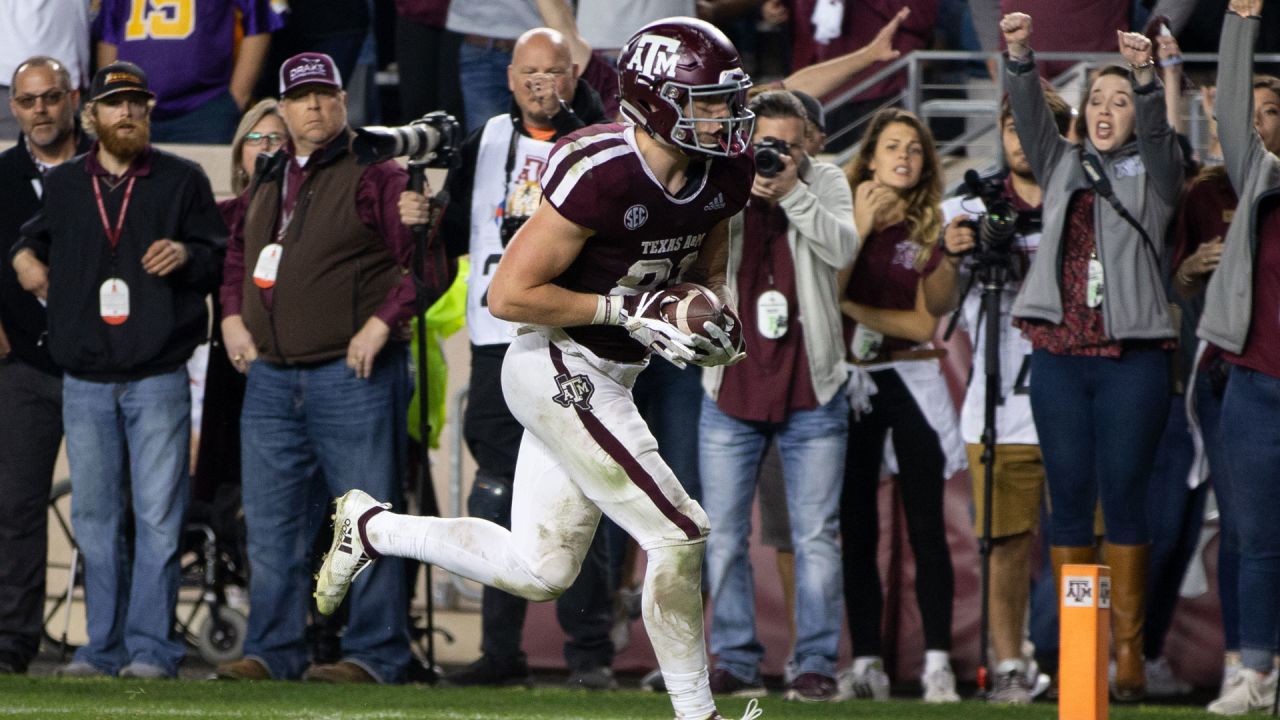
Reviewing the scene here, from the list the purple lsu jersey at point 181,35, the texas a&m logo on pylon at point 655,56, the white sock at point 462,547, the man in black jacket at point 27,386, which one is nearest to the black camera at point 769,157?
the texas a&m logo on pylon at point 655,56

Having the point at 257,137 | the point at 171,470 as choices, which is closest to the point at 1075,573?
the point at 171,470

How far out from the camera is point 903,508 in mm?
7422

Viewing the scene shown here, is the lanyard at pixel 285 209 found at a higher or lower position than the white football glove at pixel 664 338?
higher

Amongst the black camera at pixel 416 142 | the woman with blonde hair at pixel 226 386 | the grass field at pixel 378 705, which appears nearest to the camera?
the grass field at pixel 378 705

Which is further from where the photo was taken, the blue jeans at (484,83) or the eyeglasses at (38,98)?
the blue jeans at (484,83)

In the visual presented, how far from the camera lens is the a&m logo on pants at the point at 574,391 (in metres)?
5.09

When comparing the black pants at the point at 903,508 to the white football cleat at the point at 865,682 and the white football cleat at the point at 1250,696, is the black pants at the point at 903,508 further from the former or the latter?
the white football cleat at the point at 1250,696

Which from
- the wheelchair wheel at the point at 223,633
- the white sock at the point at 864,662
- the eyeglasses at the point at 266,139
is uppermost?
the eyeglasses at the point at 266,139

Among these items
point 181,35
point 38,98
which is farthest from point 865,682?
point 181,35

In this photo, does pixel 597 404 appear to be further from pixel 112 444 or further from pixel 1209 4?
pixel 1209 4

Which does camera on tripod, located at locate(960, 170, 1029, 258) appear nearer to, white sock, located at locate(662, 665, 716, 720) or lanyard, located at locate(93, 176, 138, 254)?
white sock, located at locate(662, 665, 716, 720)

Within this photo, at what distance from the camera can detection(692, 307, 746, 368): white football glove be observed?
4.83 m

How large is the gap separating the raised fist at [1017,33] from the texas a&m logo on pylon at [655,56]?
2.26m

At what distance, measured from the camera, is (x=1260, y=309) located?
660 cm
